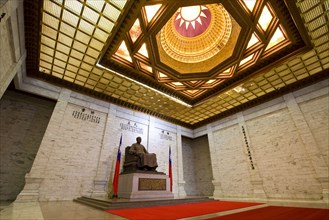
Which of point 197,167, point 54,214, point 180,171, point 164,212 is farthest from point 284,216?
point 197,167

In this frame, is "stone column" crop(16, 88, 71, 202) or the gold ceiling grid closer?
the gold ceiling grid

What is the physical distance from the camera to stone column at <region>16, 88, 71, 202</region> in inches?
253

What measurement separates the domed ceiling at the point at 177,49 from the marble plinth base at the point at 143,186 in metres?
4.65

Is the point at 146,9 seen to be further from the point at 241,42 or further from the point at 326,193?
the point at 326,193

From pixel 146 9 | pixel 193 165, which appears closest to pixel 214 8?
pixel 146 9

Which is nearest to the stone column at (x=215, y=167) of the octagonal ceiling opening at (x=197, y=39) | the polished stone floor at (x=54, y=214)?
the octagonal ceiling opening at (x=197, y=39)

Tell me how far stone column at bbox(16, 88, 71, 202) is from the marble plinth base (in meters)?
3.32

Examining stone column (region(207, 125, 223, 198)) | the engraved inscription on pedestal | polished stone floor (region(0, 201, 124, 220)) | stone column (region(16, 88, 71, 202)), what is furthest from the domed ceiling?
polished stone floor (region(0, 201, 124, 220))

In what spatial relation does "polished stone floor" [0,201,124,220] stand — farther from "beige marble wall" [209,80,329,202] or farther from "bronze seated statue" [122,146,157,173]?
"beige marble wall" [209,80,329,202]

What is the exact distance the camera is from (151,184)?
6.93 meters

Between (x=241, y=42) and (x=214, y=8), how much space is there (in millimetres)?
1828

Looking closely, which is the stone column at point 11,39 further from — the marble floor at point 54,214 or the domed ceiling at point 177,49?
the marble floor at point 54,214

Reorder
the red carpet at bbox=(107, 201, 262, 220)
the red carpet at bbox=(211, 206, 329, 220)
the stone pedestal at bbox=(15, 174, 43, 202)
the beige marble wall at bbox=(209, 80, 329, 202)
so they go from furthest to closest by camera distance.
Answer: the beige marble wall at bbox=(209, 80, 329, 202) < the stone pedestal at bbox=(15, 174, 43, 202) < the red carpet at bbox=(107, 201, 262, 220) < the red carpet at bbox=(211, 206, 329, 220)

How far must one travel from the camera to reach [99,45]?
6578mm
